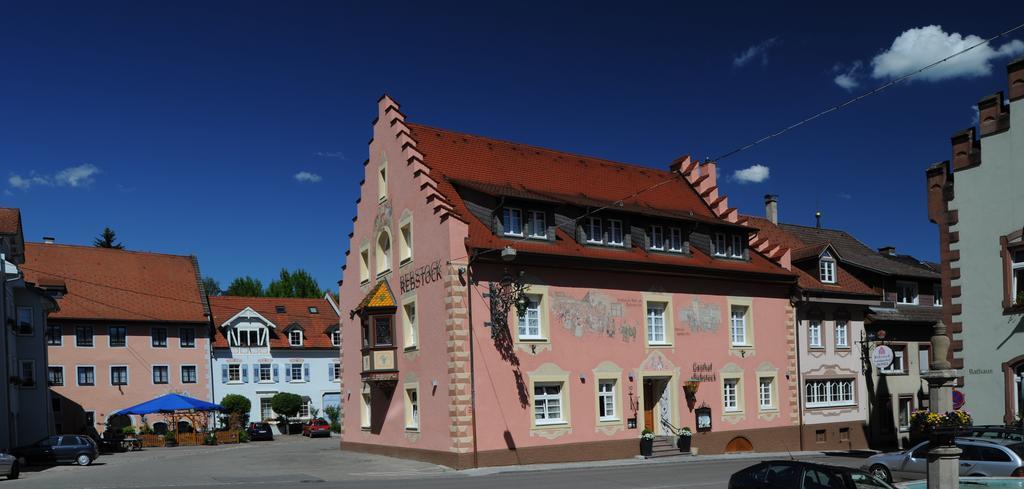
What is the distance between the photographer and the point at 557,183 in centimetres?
3681

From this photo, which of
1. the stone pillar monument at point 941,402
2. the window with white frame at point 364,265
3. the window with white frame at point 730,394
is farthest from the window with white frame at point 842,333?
the window with white frame at point 364,265

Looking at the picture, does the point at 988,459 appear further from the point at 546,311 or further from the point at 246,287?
the point at 246,287

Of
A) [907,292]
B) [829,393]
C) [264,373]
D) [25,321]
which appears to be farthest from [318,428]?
[907,292]

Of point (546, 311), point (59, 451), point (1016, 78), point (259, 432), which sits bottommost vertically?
point (259, 432)

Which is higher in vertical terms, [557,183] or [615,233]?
[557,183]

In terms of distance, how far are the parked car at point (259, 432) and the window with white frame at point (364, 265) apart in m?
21.5

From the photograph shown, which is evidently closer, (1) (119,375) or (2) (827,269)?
(2) (827,269)

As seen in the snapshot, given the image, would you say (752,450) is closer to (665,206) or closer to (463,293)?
(665,206)

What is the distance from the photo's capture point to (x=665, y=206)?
3928cm

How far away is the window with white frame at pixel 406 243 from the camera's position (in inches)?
1339

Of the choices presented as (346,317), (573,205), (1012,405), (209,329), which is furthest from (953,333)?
(209,329)

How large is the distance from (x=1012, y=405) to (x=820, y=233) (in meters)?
22.5

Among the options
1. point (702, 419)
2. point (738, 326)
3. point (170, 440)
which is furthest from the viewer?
point (170, 440)

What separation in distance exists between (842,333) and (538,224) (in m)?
17.0
